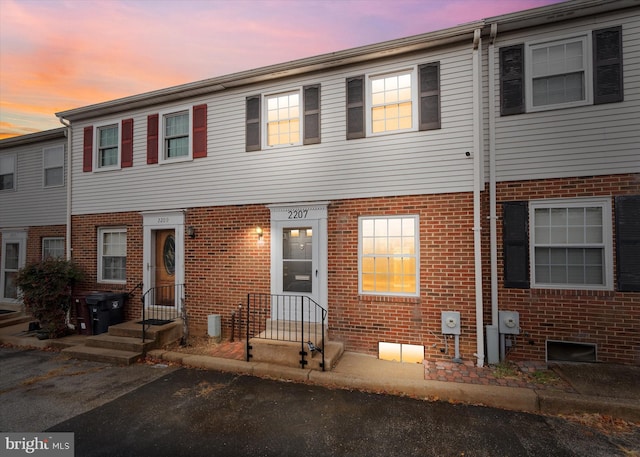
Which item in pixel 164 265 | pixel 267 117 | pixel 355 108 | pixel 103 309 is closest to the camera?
pixel 355 108

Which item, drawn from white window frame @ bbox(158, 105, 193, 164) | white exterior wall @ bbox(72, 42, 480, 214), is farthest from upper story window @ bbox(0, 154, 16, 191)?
white window frame @ bbox(158, 105, 193, 164)

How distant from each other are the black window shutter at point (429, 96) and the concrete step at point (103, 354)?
747cm

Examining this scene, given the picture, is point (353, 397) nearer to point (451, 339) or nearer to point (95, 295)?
point (451, 339)

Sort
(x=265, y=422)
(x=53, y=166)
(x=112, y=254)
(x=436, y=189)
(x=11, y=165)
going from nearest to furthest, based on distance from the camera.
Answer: (x=265, y=422) < (x=436, y=189) < (x=112, y=254) < (x=53, y=166) < (x=11, y=165)

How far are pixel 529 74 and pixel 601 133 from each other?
1.62 m

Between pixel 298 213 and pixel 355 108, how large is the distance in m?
2.57

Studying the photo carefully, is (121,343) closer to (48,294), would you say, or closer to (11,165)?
(48,294)

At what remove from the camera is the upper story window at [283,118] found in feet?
23.0

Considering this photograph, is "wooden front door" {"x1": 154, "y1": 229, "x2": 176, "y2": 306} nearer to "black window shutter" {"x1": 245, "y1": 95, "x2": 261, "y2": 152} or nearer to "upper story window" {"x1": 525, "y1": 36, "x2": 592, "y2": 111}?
"black window shutter" {"x1": 245, "y1": 95, "x2": 261, "y2": 152}

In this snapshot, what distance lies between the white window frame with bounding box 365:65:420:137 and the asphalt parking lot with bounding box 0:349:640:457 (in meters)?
4.86

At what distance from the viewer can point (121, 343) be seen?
21.3 feet

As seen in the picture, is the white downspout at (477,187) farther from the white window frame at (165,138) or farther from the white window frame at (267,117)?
the white window frame at (165,138)

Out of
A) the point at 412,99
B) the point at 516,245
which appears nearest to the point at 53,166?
the point at 412,99

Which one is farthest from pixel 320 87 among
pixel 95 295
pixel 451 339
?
pixel 95 295
